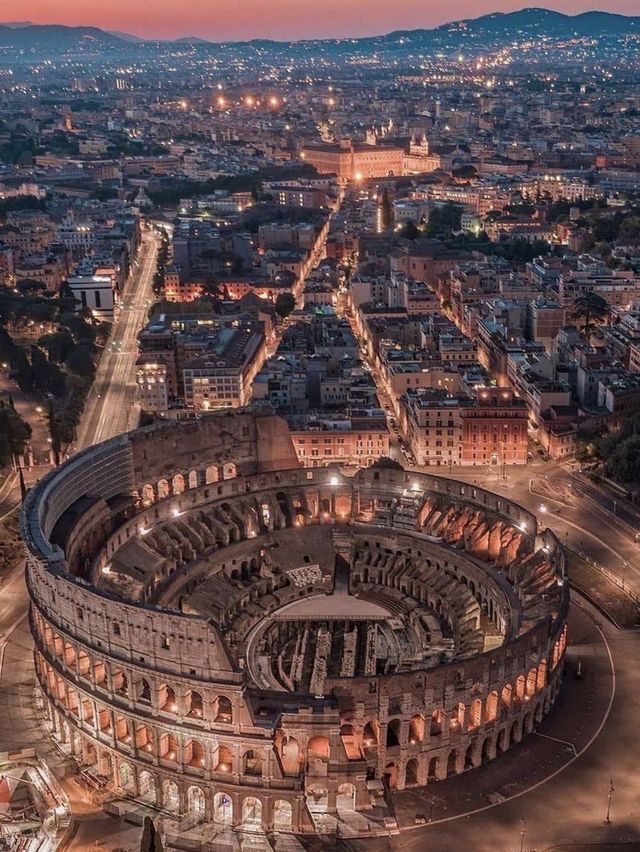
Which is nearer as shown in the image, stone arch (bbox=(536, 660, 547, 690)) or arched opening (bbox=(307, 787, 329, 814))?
arched opening (bbox=(307, 787, 329, 814))

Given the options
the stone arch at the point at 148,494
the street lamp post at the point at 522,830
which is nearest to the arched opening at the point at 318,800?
the street lamp post at the point at 522,830

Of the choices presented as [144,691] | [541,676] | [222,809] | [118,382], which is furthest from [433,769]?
[118,382]

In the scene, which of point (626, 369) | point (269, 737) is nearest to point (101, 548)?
point (269, 737)

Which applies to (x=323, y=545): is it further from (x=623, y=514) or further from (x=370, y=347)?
(x=370, y=347)

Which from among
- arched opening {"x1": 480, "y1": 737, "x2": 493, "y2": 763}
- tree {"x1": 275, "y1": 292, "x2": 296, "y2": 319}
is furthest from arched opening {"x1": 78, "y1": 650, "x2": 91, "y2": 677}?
tree {"x1": 275, "y1": 292, "x2": 296, "y2": 319}

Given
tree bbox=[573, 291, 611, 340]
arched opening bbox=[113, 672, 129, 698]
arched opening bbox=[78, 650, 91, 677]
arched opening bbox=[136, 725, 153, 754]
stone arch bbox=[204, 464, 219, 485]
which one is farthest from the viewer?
tree bbox=[573, 291, 611, 340]

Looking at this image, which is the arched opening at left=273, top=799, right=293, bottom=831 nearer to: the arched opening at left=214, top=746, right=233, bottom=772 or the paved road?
the arched opening at left=214, top=746, right=233, bottom=772

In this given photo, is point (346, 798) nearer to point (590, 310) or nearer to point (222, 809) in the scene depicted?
point (222, 809)

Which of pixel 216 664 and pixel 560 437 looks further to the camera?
pixel 560 437
